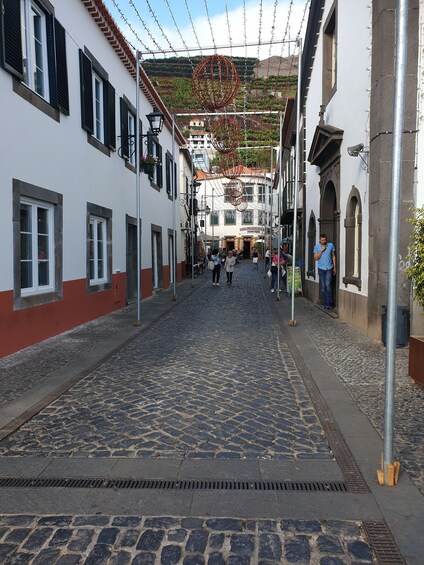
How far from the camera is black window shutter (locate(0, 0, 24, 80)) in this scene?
22.9ft

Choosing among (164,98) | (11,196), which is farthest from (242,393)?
(164,98)

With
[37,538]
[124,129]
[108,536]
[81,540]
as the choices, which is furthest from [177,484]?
[124,129]

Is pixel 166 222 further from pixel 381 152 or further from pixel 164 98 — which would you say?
pixel 381 152

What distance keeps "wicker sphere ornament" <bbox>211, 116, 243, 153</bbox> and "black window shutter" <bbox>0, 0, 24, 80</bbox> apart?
6504 millimetres

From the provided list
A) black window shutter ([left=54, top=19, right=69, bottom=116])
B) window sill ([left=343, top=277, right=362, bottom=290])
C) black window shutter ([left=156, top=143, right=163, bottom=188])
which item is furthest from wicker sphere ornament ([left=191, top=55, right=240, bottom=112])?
black window shutter ([left=156, top=143, right=163, bottom=188])

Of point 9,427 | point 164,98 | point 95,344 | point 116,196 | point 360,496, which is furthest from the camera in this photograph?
point 164,98

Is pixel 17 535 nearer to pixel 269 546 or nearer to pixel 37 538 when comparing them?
pixel 37 538

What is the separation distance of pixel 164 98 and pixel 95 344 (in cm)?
1254

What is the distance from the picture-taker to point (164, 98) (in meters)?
18.5

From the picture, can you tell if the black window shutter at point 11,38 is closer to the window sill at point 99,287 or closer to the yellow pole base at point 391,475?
the window sill at point 99,287

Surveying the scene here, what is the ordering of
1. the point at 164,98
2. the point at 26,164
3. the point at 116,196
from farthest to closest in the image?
the point at 164,98
the point at 116,196
the point at 26,164

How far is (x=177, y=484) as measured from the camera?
342 centimetres

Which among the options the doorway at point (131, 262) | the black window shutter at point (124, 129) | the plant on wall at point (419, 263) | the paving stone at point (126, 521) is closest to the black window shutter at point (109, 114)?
the black window shutter at point (124, 129)

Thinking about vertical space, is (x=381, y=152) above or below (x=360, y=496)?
above
